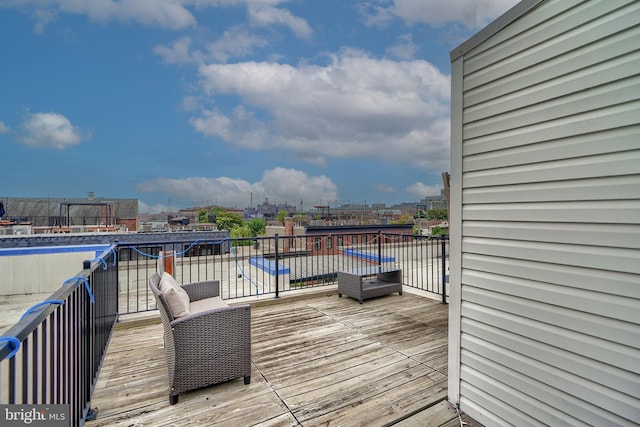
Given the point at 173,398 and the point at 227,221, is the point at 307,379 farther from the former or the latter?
the point at 227,221

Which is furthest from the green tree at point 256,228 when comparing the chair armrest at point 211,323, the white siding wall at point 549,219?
the white siding wall at point 549,219

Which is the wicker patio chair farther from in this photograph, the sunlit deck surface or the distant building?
the distant building

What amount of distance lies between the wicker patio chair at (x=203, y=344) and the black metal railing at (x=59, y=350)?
0.48m

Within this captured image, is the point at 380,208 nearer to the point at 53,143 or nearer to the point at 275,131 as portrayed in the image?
the point at 275,131

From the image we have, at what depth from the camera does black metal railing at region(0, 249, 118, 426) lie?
1.00 metres

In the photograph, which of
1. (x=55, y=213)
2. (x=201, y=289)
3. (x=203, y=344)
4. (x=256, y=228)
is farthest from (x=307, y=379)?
(x=55, y=213)

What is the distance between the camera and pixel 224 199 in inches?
3935

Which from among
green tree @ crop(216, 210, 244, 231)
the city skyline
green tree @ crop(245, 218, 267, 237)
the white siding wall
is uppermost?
the city skyline

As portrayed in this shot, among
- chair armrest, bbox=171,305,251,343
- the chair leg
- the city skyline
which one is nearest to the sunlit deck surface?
the chair leg

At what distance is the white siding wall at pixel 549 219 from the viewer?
4.70 feet

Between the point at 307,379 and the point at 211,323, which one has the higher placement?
the point at 211,323

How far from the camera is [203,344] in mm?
2352

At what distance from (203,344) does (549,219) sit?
251 cm
